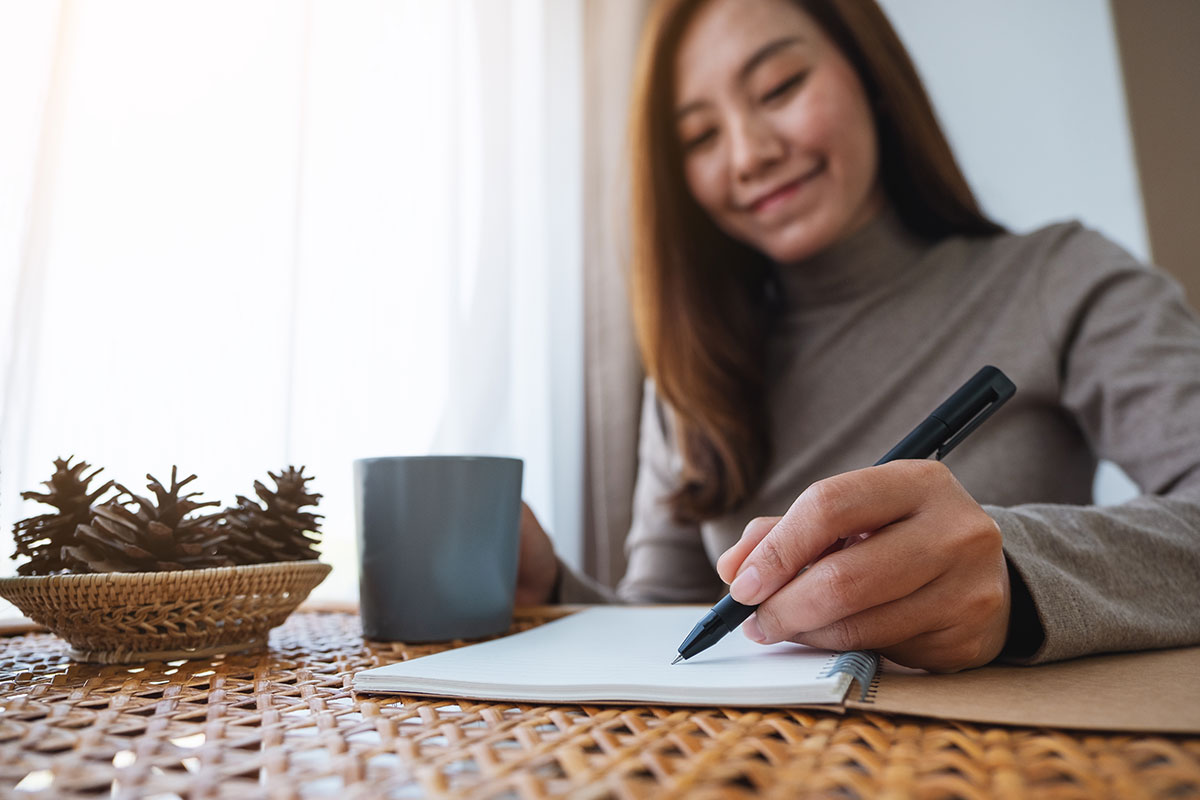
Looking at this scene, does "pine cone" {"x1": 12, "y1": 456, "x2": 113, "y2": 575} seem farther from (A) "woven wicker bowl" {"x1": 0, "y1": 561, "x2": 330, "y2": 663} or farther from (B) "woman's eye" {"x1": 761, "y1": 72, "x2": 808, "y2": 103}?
(B) "woman's eye" {"x1": 761, "y1": 72, "x2": 808, "y2": 103}

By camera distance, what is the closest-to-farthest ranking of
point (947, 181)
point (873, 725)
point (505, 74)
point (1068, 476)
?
point (873, 725) → point (1068, 476) → point (947, 181) → point (505, 74)

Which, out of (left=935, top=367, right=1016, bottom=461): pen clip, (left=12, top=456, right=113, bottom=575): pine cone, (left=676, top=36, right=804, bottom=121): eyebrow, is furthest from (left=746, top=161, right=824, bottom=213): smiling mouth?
(left=12, top=456, right=113, bottom=575): pine cone

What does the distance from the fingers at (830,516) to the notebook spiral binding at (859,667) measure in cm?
4

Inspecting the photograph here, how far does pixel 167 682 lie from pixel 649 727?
24 centimetres

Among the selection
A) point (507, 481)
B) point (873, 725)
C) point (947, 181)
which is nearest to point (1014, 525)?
point (873, 725)

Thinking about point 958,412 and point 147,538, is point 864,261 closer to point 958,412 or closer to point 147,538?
point 958,412

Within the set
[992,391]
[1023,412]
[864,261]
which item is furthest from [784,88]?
[992,391]

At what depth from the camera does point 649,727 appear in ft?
0.83

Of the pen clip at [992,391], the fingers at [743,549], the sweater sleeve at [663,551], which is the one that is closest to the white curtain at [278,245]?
the sweater sleeve at [663,551]

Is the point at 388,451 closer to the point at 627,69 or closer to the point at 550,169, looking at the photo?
the point at 550,169

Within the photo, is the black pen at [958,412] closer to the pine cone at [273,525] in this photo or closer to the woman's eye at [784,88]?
the pine cone at [273,525]

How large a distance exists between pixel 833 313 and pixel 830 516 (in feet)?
2.13

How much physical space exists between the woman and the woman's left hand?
18 cm

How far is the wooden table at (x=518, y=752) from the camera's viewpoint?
19cm
